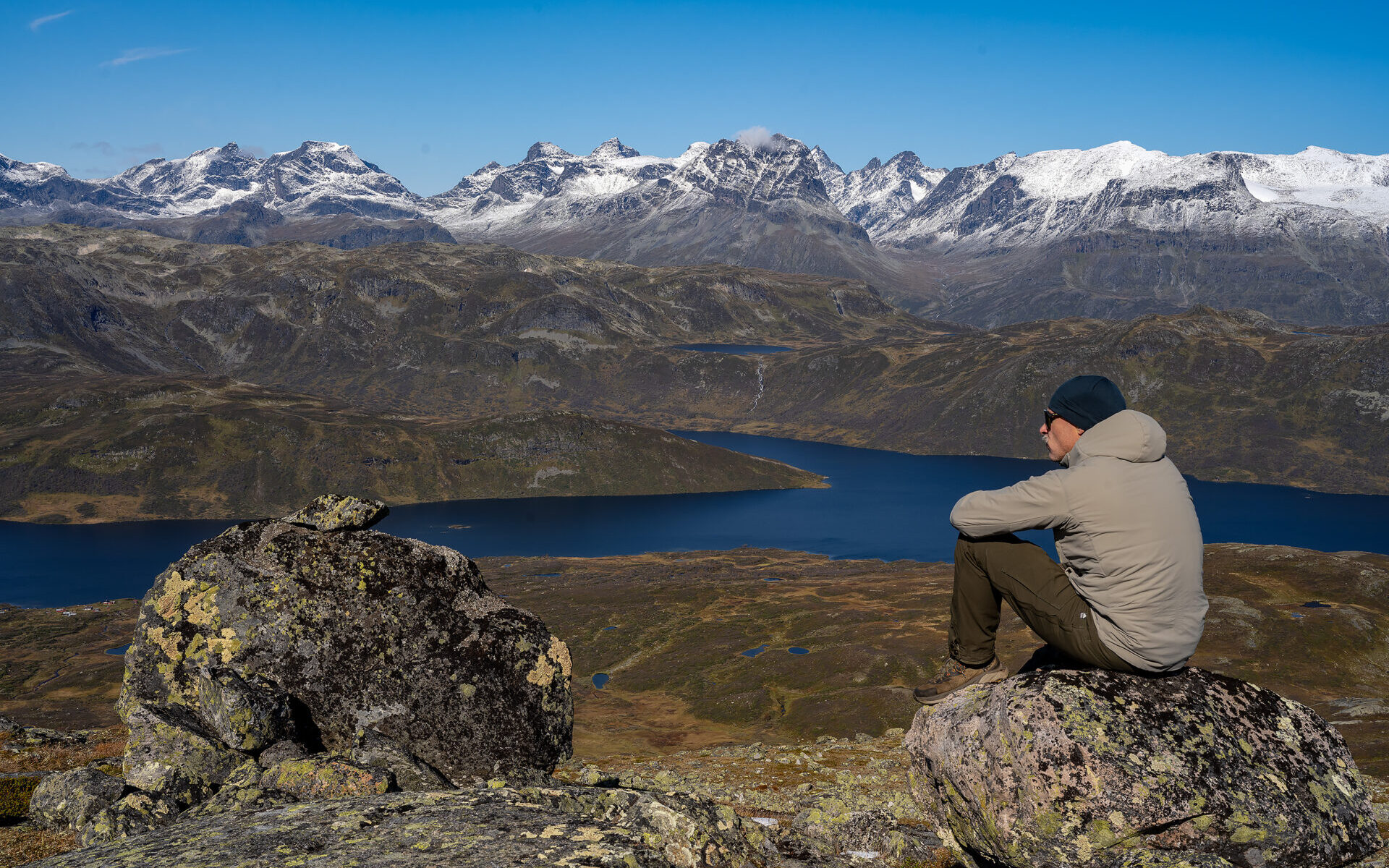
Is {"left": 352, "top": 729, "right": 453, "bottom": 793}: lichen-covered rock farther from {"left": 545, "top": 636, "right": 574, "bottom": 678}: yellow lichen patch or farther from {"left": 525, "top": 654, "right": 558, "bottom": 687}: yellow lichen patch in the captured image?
{"left": 545, "top": 636, "right": 574, "bottom": 678}: yellow lichen patch

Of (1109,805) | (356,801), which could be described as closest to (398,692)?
(356,801)

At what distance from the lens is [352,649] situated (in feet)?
64.0

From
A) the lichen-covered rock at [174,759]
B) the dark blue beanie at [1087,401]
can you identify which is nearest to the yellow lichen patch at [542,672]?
the lichen-covered rock at [174,759]

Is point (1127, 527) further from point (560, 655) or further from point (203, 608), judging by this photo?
point (203, 608)

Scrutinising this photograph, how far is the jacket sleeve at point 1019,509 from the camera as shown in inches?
399

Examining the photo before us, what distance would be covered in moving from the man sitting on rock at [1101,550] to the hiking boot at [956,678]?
1.05 m

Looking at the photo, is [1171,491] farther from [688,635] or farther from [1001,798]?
[688,635]

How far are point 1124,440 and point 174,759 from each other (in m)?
18.1

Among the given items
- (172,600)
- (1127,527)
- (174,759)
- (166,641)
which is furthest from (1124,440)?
(166,641)

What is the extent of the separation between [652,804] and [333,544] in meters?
11.9

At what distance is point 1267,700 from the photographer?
37.1 ft

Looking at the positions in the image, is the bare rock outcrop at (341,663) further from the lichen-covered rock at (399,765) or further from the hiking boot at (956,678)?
the hiking boot at (956,678)

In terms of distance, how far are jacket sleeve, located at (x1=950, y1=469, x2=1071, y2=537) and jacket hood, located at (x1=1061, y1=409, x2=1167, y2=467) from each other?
523 mm

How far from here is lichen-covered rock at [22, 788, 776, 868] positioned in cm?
1005
